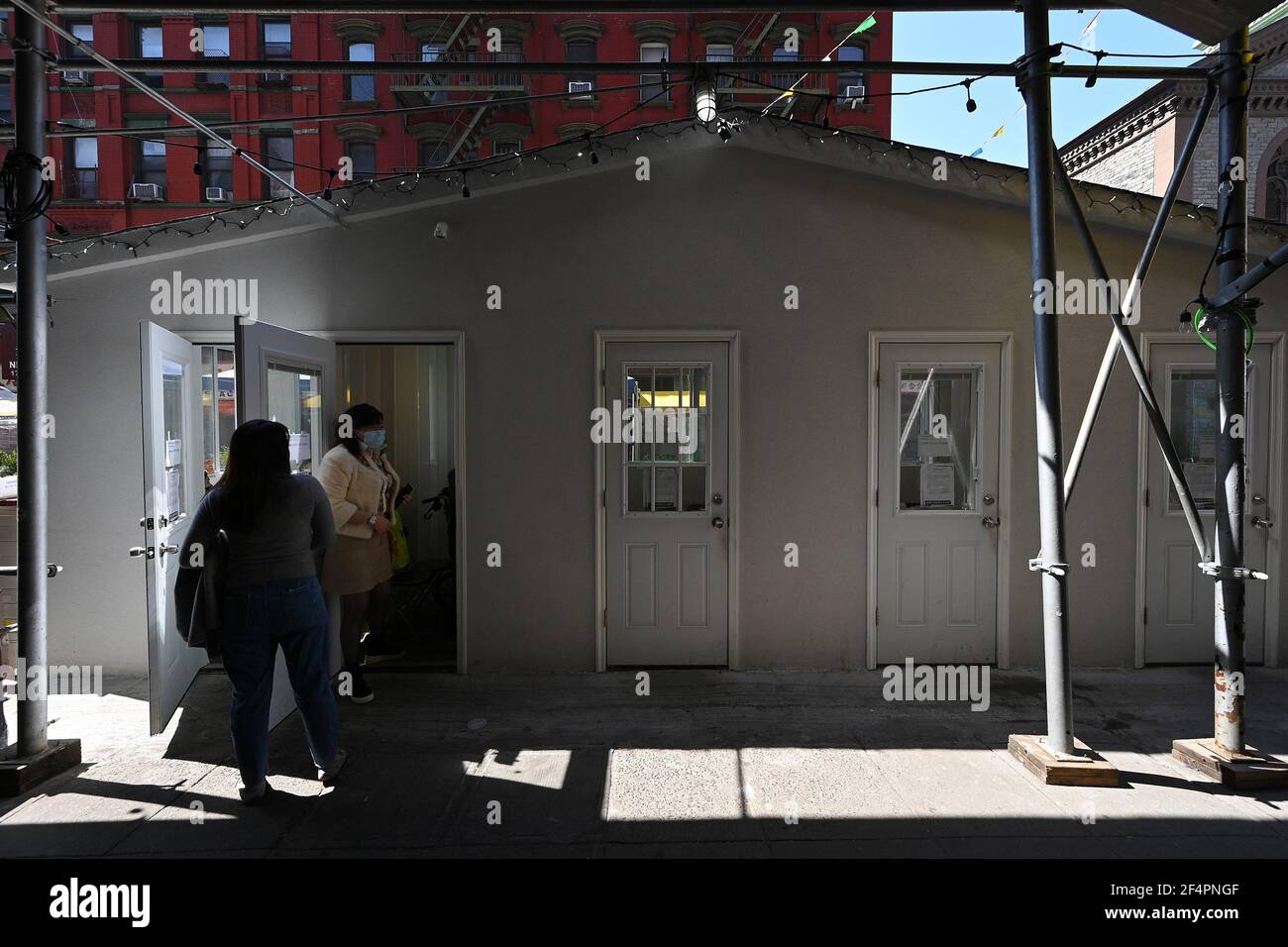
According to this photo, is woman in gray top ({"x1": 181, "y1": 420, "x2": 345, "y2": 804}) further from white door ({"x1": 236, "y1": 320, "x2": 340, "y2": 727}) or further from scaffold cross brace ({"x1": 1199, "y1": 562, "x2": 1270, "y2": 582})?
scaffold cross brace ({"x1": 1199, "y1": 562, "x2": 1270, "y2": 582})

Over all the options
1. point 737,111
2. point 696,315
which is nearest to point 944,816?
point 696,315

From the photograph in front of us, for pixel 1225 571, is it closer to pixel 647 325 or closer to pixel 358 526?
pixel 647 325

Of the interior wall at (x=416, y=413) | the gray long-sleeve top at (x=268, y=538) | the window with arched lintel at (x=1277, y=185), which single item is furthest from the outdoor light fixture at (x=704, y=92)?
the window with arched lintel at (x=1277, y=185)

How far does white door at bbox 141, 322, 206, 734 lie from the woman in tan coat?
840 mm

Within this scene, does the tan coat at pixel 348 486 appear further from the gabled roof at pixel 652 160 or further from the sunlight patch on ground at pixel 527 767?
the gabled roof at pixel 652 160

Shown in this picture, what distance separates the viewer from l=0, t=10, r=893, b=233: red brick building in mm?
20516

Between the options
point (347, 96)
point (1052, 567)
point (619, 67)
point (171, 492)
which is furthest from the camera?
point (347, 96)

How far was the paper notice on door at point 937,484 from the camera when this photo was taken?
543 centimetres

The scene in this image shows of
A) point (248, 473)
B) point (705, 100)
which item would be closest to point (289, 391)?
point (248, 473)

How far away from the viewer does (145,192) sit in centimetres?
2044

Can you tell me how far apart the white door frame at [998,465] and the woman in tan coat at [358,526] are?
124 inches

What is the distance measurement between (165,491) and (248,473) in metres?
1.48
